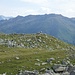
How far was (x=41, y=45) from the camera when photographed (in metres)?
109

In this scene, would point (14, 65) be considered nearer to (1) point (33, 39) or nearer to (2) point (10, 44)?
(2) point (10, 44)

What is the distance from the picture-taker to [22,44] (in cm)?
10556

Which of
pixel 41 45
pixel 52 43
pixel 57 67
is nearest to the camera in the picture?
pixel 57 67

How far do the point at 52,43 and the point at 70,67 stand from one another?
79.2 metres

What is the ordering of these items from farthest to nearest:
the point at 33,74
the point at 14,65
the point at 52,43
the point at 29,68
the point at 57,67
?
the point at 52,43
the point at 14,65
the point at 29,68
the point at 57,67
the point at 33,74

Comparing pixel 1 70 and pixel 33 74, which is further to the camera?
pixel 1 70

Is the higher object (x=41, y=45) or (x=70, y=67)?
(x=70, y=67)

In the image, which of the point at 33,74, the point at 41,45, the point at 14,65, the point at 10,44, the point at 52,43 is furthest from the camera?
the point at 52,43

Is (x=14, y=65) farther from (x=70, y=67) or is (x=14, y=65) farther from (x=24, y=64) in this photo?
(x=70, y=67)

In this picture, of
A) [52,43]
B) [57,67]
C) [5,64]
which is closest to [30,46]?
[52,43]

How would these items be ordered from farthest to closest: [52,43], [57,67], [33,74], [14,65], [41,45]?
[52,43], [41,45], [14,65], [57,67], [33,74]

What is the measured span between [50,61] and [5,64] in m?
8.75

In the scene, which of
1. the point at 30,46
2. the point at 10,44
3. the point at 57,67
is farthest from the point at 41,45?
the point at 57,67

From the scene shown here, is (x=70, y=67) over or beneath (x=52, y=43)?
over
